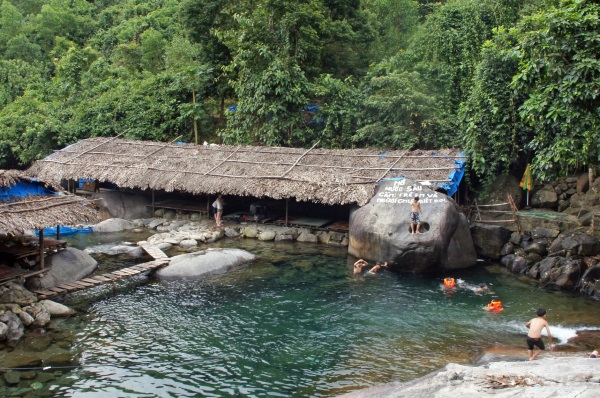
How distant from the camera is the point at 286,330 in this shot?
12562 mm

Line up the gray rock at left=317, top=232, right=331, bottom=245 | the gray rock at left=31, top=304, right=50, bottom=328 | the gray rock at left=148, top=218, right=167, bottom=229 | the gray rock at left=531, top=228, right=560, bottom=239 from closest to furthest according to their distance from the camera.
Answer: the gray rock at left=31, top=304, right=50, bottom=328 → the gray rock at left=531, top=228, right=560, bottom=239 → the gray rock at left=317, top=232, right=331, bottom=245 → the gray rock at left=148, top=218, right=167, bottom=229

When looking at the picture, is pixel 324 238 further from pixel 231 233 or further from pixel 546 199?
pixel 546 199

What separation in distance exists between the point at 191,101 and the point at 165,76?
249cm

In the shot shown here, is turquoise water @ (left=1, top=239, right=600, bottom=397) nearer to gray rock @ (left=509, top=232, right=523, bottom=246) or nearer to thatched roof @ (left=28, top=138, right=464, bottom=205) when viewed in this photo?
gray rock @ (left=509, top=232, right=523, bottom=246)

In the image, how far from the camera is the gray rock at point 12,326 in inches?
461

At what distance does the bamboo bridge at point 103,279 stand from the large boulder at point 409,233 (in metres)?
6.63

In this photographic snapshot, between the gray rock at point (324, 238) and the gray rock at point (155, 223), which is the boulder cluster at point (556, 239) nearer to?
the gray rock at point (324, 238)

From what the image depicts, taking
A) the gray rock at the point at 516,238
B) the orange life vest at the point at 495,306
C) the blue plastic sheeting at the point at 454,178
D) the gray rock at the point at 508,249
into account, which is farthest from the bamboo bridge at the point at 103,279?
the gray rock at the point at 516,238

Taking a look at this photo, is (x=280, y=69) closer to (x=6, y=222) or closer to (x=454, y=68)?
(x=454, y=68)

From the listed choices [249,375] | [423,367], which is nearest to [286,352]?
[249,375]

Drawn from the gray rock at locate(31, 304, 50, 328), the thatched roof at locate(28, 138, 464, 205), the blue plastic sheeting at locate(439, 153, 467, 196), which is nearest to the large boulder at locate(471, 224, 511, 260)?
the blue plastic sheeting at locate(439, 153, 467, 196)

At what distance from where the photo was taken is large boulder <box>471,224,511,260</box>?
58.7 ft

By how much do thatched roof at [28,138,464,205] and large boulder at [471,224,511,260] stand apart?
2.20 meters

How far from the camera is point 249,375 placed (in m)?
10.5
